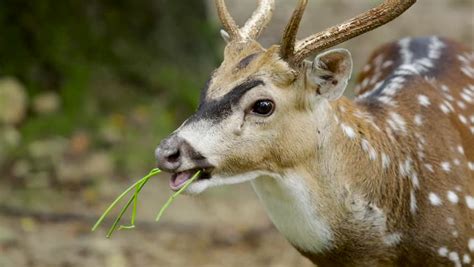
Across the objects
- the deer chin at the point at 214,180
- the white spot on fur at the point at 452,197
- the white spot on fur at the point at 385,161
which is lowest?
the white spot on fur at the point at 452,197

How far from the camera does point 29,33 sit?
7703 millimetres

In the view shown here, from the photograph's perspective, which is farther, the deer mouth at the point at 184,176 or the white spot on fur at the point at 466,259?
the white spot on fur at the point at 466,259

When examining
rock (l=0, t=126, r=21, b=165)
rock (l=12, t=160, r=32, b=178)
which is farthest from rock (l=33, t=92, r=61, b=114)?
rock (l=12, t=160, r=32, b=178)

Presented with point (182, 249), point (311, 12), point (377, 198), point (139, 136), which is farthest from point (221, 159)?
point (311, 12)

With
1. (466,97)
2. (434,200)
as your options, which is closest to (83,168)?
(466,97)

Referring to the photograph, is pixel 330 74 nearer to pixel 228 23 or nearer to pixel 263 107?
pixel 263 107

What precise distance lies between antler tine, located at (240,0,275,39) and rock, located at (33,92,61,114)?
3.34 metres

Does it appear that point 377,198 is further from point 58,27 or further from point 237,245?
point 58,27

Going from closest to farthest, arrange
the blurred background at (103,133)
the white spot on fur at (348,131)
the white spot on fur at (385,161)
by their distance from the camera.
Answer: the white spot on fur at (348,131) < the white spot on fur at (385,161) < the blurred background at (103,133)

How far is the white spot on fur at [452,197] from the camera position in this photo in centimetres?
442

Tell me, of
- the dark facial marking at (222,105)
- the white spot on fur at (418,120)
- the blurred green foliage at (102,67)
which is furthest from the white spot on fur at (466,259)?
the blurred green foliage at (102,67)

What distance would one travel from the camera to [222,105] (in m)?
3.94

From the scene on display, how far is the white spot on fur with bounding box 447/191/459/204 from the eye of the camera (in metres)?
4.42

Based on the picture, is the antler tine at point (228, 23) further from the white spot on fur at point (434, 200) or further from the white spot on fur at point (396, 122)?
the white spot on fur at point (434, 200)
